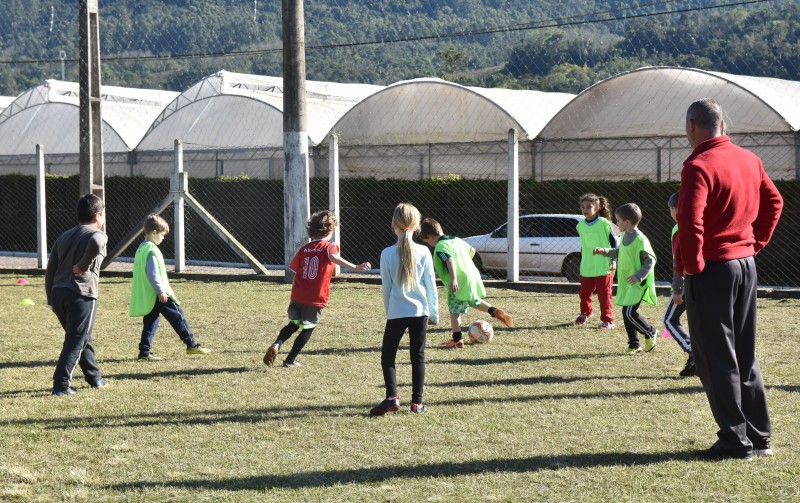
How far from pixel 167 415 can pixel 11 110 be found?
28825mm

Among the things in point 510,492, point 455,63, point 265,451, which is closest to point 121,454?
point 265,451

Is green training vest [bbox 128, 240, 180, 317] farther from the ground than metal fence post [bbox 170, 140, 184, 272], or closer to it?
closer to it

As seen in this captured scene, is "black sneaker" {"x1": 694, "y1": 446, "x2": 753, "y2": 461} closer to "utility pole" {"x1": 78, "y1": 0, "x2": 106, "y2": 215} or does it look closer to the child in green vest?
the child in green vest

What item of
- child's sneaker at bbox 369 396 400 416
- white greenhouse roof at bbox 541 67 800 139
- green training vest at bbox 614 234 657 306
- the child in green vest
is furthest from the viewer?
white greenhouse roof at bbox 541 67 800 139

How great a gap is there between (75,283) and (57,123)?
2479 cm

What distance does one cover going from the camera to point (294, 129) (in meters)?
14.6

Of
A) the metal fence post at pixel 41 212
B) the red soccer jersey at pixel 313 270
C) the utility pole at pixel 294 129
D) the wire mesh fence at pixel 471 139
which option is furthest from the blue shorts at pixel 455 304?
the metal fence post at pixel 41 212

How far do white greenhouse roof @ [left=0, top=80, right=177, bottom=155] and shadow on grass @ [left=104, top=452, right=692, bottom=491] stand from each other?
24.3 m

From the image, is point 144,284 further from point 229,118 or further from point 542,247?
point 229,118

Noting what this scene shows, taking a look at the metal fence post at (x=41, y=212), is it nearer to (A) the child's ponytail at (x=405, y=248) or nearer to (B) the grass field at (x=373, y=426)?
(B) the grass field at (x=373, y=426)

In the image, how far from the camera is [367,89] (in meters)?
34.5

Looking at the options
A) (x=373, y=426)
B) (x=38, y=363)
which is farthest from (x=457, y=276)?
(x=38, y=363)

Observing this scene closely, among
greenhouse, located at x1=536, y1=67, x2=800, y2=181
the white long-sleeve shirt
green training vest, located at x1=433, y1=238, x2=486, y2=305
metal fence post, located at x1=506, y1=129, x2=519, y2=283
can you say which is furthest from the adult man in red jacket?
greenhouse, located at x1=536, y1=67, x2=800, y2=181

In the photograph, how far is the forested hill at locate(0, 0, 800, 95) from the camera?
96.4ft
